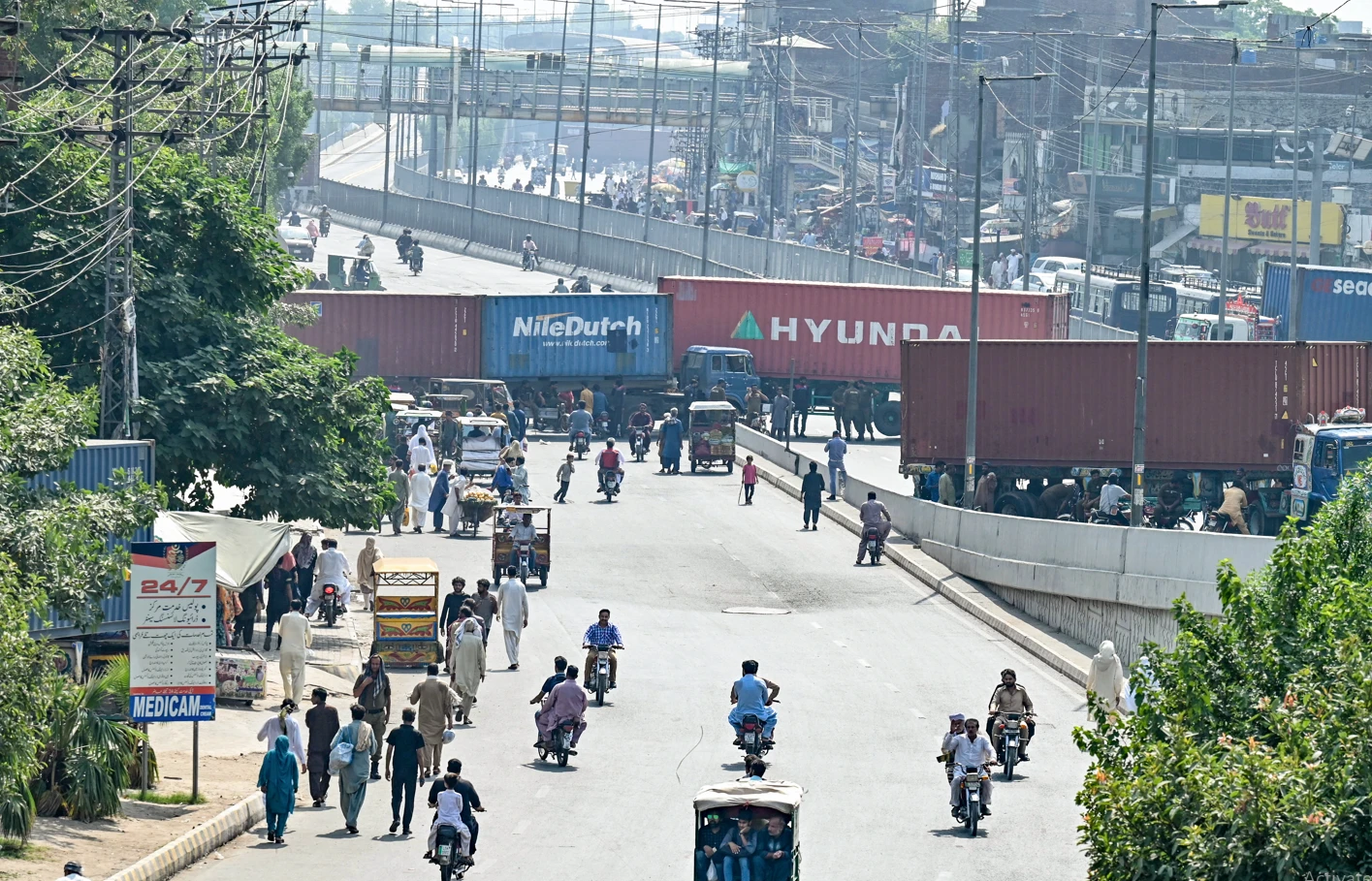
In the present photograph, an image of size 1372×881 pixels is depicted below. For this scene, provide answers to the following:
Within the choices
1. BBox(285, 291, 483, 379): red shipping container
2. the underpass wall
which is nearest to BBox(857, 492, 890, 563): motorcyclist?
the underpass wall

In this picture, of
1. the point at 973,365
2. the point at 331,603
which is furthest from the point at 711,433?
the point at 331,603

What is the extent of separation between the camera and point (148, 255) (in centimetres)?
2731

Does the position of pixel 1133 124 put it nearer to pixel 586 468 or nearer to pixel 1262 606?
pixel 586 468

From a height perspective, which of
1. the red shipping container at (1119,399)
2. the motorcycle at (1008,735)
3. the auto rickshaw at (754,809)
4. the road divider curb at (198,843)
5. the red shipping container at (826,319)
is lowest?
the road divider curb at (198,843)

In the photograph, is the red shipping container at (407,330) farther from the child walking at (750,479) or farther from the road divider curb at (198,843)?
the road divider curb at (198,843)

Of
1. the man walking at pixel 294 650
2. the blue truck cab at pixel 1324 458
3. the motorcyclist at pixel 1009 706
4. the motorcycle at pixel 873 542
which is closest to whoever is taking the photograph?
the motorcyclist at pixel 1009 706

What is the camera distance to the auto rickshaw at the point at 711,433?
44.8 m

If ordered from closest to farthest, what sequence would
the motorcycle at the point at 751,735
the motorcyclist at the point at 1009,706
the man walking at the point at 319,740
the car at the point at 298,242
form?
the man walking at the point at 319,740, the motorcyclist at the point at 1009,706, the motorcycle at the point at 751,735, the car at the point at 298,242

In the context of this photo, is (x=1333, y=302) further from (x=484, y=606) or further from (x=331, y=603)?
(x=484, y=606)

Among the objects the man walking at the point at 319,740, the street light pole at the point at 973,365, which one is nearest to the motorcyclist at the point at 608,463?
the street light pole at the point at 973,365

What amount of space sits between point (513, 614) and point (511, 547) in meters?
6.20

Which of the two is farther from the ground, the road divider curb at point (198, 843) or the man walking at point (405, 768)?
the man walking at point (405, 768)

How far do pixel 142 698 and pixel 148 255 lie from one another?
9.97m

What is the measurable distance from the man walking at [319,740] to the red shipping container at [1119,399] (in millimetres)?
23297
